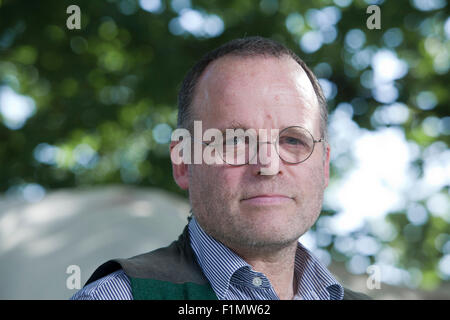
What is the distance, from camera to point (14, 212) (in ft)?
15.0

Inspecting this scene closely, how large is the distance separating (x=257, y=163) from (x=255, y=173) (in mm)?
26

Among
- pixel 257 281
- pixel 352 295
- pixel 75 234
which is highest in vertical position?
pixel 257 281

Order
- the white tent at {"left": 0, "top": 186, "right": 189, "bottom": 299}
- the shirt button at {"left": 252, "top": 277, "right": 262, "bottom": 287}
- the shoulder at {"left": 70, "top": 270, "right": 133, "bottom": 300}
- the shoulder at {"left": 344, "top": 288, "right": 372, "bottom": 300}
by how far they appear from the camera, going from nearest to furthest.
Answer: the shoulder at {"left": 70, "top": 270, "right": 133, "bottom": 300}
the shirt button at {"left": 252, "top": 277, "right": 262, "bottom": 287}
the shoulder at {"left": 344, "top": 288, "right": 372, "bottom": 300}
the white tent at {"left": 0, "top": 186, "right": 189, "bottom": 299}

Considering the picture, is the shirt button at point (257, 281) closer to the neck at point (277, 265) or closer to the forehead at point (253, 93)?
the neck at point (277, 265)

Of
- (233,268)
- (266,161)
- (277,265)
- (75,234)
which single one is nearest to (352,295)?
(277,265)

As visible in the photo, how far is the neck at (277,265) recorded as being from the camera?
167 centimetres

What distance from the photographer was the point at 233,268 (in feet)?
5.32

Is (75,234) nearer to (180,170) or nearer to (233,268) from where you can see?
(180,170)

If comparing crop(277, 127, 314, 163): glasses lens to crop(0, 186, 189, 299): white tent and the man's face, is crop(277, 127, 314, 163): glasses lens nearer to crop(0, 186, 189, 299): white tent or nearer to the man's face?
the man's face

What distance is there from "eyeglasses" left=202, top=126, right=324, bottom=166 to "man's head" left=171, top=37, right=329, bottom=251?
0.02 metres

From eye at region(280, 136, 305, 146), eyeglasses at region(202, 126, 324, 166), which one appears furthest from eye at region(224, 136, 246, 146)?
eye at region(280, 136, 305, 146)

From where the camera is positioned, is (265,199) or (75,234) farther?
(75,234)

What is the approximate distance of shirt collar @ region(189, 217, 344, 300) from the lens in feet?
5.36
